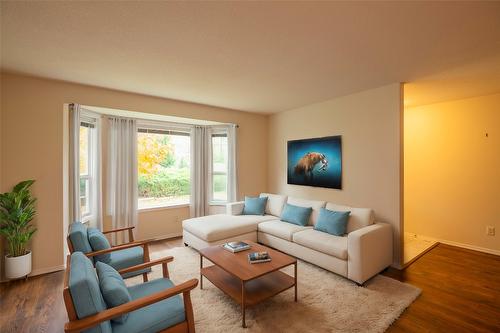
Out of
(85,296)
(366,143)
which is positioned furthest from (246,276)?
(366,143)

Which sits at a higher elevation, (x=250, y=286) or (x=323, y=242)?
(x=323, y=242)

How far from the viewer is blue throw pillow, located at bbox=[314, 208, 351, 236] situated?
3293 mm

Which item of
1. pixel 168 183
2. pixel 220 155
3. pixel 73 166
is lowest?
pixel 168 183

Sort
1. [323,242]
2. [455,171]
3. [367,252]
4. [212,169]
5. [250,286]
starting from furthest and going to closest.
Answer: [212,169]
[455,171]
[323,242]
[367,252]
[250,286]

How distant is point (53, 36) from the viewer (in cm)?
208

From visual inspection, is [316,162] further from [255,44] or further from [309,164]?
[255,44]

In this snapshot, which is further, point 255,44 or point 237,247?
point 237,247

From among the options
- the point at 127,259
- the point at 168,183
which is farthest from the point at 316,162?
the point at 127,259

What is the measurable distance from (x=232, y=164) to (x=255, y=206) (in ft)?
3.67

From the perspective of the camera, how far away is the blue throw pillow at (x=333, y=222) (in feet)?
10.8

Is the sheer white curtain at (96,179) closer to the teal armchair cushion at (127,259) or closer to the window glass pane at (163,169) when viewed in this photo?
the window glass pane at (163,169)

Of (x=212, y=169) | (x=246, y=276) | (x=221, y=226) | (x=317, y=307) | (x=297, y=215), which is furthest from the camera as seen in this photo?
(x=212, y=169)

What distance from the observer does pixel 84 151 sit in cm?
394

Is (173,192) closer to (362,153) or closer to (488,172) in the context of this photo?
(362,153)
